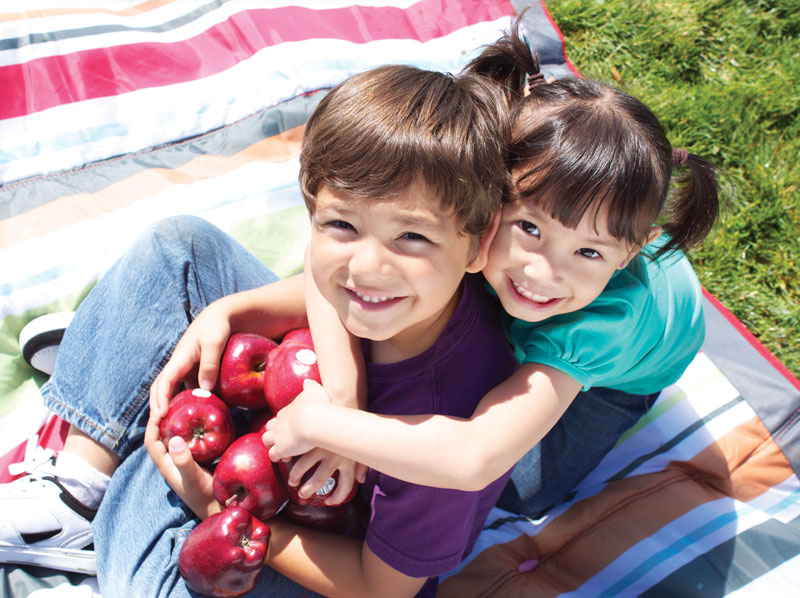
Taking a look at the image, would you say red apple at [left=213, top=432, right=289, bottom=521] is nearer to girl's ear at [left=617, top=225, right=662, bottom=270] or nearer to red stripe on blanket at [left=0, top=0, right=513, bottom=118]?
girl's ear at [left=617, top=225, right=662, bottom=270]

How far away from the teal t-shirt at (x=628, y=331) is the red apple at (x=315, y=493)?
526 mm

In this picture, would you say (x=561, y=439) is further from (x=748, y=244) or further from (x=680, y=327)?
(x=748, y=244)

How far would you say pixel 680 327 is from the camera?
1800 millimetres

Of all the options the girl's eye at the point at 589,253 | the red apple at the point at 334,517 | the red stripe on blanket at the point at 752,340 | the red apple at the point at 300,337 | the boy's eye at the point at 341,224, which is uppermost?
the boy's eye at the point at 341,224

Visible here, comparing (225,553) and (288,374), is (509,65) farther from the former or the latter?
(225,553)

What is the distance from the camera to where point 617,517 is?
2.17 metres

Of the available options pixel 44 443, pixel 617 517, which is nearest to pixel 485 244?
pixel 617 517

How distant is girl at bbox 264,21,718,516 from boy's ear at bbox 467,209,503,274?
0.07 feet

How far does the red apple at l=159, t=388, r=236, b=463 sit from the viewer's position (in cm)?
168

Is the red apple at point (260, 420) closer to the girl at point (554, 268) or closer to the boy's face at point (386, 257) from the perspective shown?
the girl at point (554, 268)

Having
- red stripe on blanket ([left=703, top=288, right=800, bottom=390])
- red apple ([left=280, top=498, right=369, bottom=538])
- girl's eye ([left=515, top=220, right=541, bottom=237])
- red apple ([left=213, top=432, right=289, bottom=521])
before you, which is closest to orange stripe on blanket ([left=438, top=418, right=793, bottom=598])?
red stripe on blanket ([left=703, top=288, right=800, bottom=390])

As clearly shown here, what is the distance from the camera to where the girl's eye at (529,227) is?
4.62ft

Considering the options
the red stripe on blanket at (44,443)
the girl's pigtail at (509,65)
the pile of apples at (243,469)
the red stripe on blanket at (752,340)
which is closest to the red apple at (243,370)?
the pile of apples at (243,469)

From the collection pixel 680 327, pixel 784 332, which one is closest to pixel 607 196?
pixel 680 327
